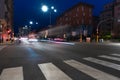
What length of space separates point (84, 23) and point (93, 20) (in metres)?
7.34

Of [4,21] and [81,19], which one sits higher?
[81,19]

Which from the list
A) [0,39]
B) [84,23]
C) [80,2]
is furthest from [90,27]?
[0,39]

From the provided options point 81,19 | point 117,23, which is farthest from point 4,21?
point 81,19

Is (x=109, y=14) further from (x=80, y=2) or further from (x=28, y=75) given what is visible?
(x=28, y=75)

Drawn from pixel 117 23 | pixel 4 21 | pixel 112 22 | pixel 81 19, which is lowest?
pixel 117 23

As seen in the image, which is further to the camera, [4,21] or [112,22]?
[112,22]

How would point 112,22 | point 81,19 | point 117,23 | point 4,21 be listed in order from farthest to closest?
point 81,19 → point 112,22 → point 117,23 → point 4,21

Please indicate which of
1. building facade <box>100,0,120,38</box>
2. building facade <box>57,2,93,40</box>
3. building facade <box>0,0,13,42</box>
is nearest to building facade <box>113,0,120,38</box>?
building facade <box>100,0,120,38</box>

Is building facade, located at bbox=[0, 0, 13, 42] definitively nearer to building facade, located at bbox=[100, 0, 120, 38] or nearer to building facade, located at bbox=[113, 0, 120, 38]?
building facade, located at bbox=[100, 0, 120, 38]

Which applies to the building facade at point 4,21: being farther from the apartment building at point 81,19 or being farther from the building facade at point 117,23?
the building facade at point 117,23

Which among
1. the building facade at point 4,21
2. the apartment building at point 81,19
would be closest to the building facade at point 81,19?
the apartment building at point 81,19

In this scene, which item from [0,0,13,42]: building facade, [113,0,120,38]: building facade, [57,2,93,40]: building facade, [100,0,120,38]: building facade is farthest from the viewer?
[57,2,93,40]: building facade

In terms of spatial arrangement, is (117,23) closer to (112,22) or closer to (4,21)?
(112,22)

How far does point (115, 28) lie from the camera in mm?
80125
